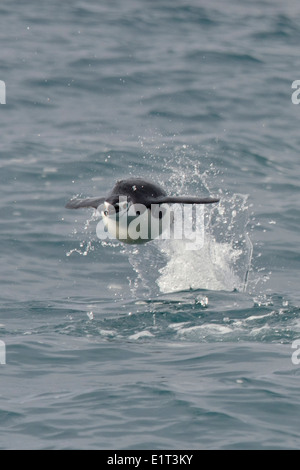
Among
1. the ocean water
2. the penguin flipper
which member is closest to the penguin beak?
the penguin flipper

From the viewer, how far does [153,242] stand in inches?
613

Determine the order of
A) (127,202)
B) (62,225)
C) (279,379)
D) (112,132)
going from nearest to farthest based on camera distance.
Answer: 1. (279,379)
2. (127,202)
3. (62,225)
4. (112,132)

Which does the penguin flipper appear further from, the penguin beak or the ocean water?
the ocean water

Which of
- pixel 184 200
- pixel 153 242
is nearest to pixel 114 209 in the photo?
pixel 184 200

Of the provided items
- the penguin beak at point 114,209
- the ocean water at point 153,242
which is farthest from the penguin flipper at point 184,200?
the ocean water at point 153,242

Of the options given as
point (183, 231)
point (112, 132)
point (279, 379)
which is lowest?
point (279, 379)

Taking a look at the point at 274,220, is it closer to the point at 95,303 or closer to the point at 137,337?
the point at 95,303

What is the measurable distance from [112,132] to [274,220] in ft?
18.8

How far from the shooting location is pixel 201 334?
11.7m

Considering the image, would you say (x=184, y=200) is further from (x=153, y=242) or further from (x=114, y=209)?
(x=153, y=242)

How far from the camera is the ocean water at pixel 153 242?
9297 millimetres

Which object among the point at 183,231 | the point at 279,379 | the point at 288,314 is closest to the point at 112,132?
the point at 183,231

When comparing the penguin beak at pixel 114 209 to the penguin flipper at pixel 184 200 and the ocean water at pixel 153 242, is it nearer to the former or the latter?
the penguin flipper at pixel 184 200

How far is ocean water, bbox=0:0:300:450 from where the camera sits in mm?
9297
